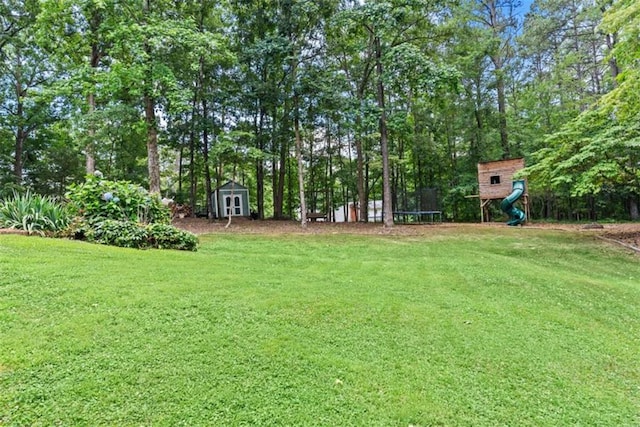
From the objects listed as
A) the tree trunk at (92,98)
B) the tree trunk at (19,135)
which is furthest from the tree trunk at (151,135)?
the tree trunk at (19,135)

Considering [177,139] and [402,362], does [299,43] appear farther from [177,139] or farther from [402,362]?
[402,362]

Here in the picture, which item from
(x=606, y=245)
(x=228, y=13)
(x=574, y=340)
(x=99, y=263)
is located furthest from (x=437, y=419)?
(x=228, y=13)

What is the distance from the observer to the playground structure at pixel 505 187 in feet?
42.2

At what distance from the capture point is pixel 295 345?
2.79 m

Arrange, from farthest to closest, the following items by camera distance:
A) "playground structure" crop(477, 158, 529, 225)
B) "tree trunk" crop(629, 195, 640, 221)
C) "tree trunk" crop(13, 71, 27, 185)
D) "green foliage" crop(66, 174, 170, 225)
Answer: "tree trunk" crop(13, 71, 27, 185) < "tree trunk" crop(629, 195, 640, 221) < "playground structure" crop(477, 158, 529, 225) < "green foliage" crop(66, 174, 170, 225)

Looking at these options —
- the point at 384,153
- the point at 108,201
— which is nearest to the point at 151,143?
the point at 108,201

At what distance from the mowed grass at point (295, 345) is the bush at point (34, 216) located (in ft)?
2.47

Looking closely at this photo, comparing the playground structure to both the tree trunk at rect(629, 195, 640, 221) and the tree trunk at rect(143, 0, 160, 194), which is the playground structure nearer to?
the tree trunk at rect(629, 195, 640, 221)

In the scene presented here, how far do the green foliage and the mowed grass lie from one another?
119 cm

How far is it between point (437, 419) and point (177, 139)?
14323mm

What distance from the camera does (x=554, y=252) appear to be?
7.75m

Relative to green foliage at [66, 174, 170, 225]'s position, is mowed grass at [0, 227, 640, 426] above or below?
below

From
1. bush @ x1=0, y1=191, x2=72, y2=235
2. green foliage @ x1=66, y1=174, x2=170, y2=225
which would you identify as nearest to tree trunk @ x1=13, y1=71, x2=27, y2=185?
bush @ x1=0, y1=191, x2=72, y2=235

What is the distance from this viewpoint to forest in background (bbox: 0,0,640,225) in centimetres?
920
